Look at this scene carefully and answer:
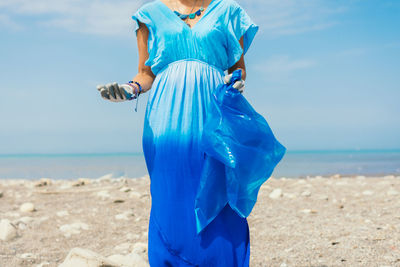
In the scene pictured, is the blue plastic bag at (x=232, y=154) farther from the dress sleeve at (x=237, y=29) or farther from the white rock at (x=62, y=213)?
the white rock at (x=62, y=213)

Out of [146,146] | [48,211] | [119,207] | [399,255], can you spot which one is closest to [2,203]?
[48,211]

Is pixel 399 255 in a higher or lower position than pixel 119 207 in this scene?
higher

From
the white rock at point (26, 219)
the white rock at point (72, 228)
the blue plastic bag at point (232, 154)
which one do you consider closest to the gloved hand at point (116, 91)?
the blue plastic bag at point (232, 154)

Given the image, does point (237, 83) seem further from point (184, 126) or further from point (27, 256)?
point (27, 256)

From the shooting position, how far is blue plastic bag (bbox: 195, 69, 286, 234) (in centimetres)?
226

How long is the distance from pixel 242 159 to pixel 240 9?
3.21ft

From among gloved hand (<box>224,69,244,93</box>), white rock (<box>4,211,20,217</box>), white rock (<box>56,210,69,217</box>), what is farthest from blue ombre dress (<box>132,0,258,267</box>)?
white rock (<box>4,211,20,217</box>)

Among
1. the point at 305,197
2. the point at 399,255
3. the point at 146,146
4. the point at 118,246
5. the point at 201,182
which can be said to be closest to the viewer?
the point at 201,182

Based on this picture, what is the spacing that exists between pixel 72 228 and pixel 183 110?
3.73 metres

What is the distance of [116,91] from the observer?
226cm

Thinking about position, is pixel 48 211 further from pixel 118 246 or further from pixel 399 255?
pixel 399 255

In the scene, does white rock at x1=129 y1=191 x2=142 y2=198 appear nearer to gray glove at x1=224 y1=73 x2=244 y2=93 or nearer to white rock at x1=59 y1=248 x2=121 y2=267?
white rock at x1=59 y1=248 x2=121 y2=267

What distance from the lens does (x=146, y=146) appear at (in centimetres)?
249

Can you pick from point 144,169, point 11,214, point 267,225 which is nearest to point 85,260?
point 267,225
